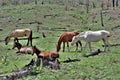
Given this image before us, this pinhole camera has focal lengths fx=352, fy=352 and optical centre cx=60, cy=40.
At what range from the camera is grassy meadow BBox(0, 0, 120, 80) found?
71.2 ft

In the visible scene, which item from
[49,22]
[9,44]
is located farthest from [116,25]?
[9,44]

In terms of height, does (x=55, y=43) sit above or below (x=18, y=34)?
below

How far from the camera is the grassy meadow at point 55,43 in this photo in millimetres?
21688

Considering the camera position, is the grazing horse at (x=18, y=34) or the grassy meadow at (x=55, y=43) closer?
the grassy meadow at (x=55, y=43)

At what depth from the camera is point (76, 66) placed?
2348cm

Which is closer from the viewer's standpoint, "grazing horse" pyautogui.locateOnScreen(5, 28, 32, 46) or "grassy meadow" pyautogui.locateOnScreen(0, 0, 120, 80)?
"grassy meadow" pyautogui.locateOnScreen(0, 0, 120, 80)

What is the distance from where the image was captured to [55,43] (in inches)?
1608

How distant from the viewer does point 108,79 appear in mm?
20219

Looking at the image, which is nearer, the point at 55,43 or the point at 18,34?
the point at 55,43

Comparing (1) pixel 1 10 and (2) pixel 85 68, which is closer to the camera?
(2) pixel 85 68

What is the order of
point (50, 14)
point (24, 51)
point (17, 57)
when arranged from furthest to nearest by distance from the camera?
point (50, 14) → point (24, 51) → point (17, 57)

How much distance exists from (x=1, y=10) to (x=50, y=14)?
1469 centimetres

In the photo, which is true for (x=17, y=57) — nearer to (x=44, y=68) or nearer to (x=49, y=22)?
(x=44, y=68)

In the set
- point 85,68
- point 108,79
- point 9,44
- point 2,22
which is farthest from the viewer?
point 2,22
